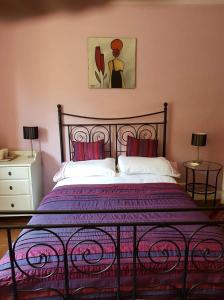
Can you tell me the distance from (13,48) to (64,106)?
0.89 meters

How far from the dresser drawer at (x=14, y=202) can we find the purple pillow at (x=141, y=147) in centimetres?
131

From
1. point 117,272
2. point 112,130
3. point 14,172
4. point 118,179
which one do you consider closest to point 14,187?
point 14,172

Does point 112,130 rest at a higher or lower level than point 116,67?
lower

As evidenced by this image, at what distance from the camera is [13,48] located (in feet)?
9.73

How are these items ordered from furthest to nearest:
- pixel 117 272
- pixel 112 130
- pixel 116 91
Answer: pixel 112 130 < pixel 116 91 < pixel 117 272

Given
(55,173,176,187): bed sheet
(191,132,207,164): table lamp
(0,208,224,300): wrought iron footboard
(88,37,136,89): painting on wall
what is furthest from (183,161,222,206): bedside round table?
(0,208,224,300): wrought iron footboard

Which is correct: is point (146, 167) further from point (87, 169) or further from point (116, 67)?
point (116, 67)

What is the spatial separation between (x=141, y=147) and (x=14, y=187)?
156 centimetres

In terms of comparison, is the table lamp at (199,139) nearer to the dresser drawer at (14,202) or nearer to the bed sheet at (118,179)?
the bed sheet at (118,179)

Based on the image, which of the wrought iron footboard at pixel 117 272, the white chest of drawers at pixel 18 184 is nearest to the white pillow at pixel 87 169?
the white chest of drawers at pixel 18 184

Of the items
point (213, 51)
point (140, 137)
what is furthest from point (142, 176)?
point (213, 51)

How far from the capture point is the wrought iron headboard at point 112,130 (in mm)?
3180

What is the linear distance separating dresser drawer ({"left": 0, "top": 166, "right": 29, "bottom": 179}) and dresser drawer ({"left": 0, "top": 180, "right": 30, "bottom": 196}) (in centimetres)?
6

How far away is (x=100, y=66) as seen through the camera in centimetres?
304
